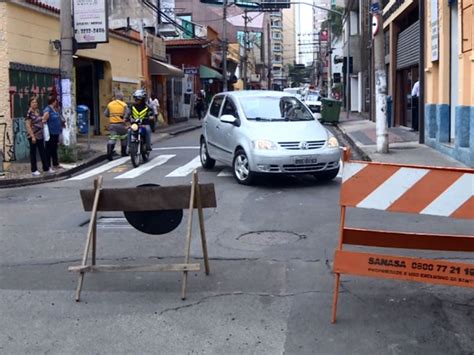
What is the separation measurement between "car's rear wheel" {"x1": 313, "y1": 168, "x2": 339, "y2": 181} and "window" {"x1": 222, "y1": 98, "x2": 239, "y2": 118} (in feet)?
6.35

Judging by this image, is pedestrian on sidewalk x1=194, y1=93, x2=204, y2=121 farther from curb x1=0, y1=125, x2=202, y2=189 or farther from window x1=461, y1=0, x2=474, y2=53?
window x1=461, y1=0, x2=474, y2=53

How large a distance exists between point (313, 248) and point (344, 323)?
7.58ft

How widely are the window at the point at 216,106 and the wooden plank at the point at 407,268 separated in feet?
28.6

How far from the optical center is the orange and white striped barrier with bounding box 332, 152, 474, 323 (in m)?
4.67

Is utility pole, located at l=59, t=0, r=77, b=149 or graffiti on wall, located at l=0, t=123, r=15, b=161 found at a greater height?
utility pole, located at l=59, t=0, r=77, b=149

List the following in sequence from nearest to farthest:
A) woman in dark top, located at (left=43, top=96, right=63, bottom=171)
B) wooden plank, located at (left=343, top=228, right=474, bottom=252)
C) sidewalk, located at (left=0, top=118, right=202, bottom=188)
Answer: wooden plank, located at (left=343, top=228, right=474, bottom=252) < sidewalk, located at (left=0, top=118, right=202, bottom=188) < woman in dark top, located at (left=43, top=96, right=63, bottom=171)

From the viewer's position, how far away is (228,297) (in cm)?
554

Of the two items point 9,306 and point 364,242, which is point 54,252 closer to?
point 9,306

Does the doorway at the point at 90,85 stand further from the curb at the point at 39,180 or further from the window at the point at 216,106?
the window at the point at 216,106

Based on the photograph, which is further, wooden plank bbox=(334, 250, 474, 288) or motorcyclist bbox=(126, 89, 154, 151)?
motorcyclist bbox=(126, 89, 154, 151)

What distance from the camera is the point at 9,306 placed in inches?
213

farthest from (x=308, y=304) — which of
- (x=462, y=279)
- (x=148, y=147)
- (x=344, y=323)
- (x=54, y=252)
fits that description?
(x=148, y=147)

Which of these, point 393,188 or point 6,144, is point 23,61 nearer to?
point 6,144

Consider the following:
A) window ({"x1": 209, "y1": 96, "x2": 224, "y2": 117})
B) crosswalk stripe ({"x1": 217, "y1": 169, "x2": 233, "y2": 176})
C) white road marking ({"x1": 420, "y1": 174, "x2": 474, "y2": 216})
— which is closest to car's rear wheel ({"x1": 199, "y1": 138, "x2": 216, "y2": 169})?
crosswalk stripe ({"x1": 217, "y1": 169, "x2": 233, "y2": 176})
